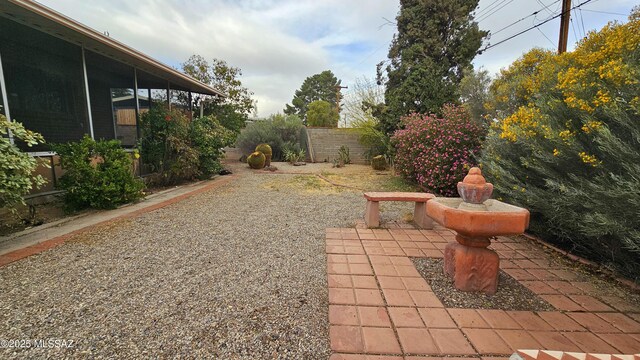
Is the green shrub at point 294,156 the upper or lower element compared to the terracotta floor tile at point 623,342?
upper

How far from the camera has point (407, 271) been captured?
2412mm

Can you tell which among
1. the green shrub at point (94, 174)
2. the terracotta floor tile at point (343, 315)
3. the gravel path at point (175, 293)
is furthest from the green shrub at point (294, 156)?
the terracotta floor tile at point (343, 315)

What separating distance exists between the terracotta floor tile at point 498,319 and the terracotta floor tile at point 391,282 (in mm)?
562

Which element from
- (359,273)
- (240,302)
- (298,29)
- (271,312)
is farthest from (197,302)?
(298,29)

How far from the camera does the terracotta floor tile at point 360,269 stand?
237cm

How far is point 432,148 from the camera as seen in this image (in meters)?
5.67

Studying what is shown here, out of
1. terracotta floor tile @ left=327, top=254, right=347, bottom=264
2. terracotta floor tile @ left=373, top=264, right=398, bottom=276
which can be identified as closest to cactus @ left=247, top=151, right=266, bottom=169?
terracotta floor tile @ left=327, top=254, right=347, bottom=264

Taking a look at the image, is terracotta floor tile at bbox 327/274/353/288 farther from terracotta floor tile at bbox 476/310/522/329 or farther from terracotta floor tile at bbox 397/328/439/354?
terracotta floor tile at bbox 476/310/522/329

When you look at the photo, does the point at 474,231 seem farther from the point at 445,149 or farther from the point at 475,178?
the point at 445,149

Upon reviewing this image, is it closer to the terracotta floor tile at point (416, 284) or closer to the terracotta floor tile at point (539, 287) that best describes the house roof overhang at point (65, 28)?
the terracotta floor tile at point (416, 284)

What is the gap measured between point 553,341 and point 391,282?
1.02 metres

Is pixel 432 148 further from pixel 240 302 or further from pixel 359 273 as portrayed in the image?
pixel 240 302

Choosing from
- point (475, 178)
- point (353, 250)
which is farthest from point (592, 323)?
point (353, 250)

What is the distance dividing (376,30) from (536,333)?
40.6ft
